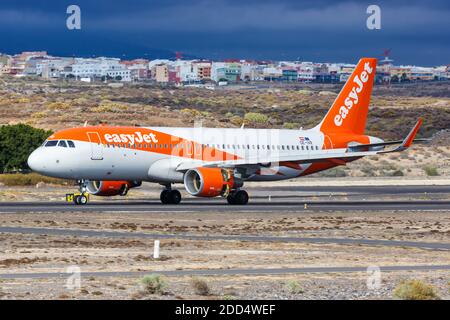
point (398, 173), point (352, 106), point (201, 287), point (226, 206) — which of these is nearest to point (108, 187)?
point (226, 206)

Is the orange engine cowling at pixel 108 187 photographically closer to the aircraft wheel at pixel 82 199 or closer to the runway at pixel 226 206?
the runway at pixel 226 206

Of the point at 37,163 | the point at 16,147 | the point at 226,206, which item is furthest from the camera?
the point at 16,147

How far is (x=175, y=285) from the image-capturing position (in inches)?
1150

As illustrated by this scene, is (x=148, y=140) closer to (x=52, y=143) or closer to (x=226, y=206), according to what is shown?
(x=52, y=143)

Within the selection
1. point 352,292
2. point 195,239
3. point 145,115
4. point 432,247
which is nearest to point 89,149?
point 195,239

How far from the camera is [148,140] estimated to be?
59688mm

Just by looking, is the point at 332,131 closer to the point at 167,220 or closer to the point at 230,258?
the point at 167,220

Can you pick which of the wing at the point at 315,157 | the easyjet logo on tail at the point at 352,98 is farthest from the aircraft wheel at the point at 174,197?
the easyjet logo on tail at the point at 352,98

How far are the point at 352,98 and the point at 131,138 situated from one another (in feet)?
52.3

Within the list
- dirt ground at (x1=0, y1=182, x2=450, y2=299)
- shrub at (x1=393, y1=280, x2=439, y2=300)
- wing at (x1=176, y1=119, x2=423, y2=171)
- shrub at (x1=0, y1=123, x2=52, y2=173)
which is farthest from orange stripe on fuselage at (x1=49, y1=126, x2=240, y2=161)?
shrub at (x1=393, y1=280, x2=439, y2=300)

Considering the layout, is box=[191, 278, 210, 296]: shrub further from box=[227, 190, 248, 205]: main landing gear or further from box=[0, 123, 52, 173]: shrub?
box=[0, 123, 52, 173]: shrub

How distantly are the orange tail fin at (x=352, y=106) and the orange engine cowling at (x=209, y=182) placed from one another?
1124cm

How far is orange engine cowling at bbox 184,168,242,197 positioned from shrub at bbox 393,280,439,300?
102ft
